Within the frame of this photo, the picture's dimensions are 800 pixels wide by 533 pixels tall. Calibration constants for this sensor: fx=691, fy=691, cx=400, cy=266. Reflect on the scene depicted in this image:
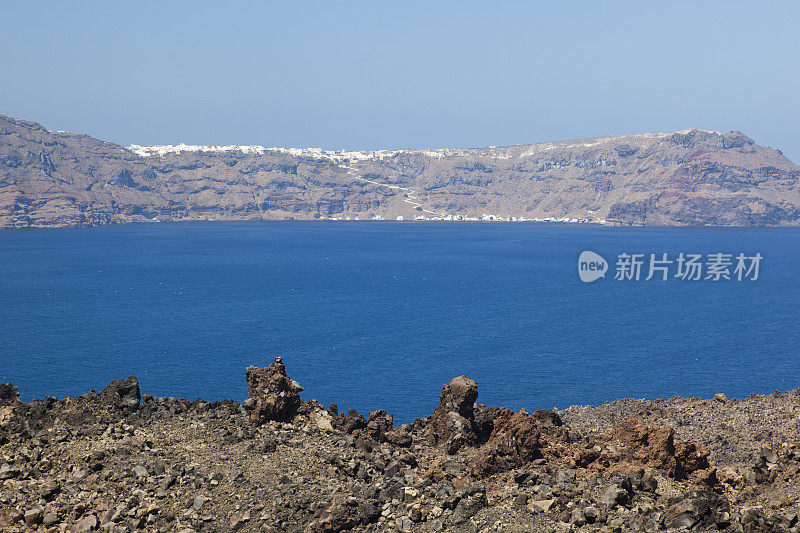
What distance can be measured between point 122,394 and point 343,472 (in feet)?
47.0

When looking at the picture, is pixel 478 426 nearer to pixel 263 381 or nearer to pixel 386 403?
pixel 263 381

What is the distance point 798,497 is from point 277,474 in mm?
20533

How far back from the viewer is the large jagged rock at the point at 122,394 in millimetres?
36500

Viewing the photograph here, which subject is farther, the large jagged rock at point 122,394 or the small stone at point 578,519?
the large jagged rock at point 122,394

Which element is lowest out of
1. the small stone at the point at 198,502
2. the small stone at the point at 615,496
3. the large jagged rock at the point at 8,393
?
the small stone at the point at 198,502

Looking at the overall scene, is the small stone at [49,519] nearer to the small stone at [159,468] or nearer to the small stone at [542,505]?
the small stone at [159,468]

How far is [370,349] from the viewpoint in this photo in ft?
383

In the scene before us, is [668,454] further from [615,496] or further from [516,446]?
[615,496]

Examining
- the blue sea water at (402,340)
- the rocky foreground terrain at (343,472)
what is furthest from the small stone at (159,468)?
the blue sea water at (402,340)

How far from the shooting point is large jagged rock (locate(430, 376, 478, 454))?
34.7 m

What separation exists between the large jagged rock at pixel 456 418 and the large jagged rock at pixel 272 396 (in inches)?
303

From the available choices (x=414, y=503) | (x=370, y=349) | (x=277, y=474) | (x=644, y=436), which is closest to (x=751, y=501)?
(x=644, y=436)

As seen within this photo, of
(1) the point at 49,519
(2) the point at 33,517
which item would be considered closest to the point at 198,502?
(1) the point at 49,519

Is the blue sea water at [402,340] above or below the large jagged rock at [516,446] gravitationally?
below
